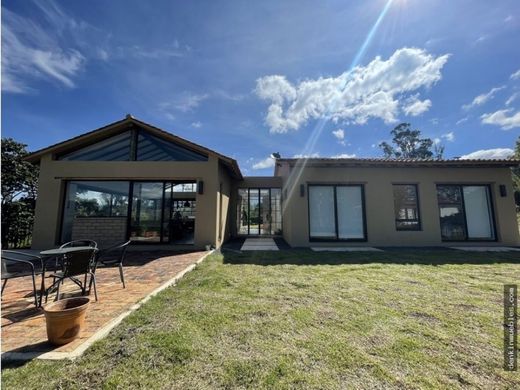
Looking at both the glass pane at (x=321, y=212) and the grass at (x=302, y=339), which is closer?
the grass at (x=302, y=339)

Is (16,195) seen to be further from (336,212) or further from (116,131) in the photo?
(336,212)

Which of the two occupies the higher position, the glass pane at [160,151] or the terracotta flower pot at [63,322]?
the glass pane at [160,151]

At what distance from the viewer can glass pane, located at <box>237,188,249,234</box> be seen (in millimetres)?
14742

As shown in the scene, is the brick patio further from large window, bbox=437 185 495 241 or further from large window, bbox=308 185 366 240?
large window, bbox=437 185 495 241

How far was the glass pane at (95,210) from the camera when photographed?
9.02m

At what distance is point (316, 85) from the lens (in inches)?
501

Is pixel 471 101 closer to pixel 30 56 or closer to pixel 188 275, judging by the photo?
pixel 188 275

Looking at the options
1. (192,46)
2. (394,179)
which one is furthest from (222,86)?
(394,179)

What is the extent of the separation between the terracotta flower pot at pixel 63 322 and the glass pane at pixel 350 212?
901cm

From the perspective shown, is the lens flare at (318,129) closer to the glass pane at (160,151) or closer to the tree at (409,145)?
the glass pane at (160,151)

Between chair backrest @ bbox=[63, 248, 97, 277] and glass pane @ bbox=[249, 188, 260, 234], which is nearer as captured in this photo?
chair backrest @ bbox=[63, 248, 97, 277]

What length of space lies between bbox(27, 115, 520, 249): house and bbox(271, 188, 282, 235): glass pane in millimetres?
→ 4068

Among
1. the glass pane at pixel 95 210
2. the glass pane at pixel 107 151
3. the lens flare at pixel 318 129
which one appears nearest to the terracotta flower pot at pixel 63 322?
the glass pane at pixel 95 210

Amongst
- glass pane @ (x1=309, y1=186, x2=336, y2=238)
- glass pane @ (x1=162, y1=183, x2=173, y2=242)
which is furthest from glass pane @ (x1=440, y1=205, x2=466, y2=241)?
glass pane @ (x1=162, y1=183, x2=173, y2=242)
